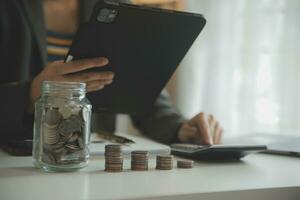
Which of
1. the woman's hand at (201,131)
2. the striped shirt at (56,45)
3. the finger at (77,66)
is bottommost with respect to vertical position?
the woman's hand at (201,131)

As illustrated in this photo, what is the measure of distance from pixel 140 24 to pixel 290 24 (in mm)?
1000

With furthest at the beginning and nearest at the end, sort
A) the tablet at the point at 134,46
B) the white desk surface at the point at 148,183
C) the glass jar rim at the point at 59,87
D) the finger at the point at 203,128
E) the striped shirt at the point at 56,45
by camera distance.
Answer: the striped shirt at the point at 56,45 < the finger at the point at 203,128 < the tablet at the point at 134,46 < the glass jar rim at the point at 59,87 < the white desk surface at the point at 148,183

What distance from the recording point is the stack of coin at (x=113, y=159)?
1.97 ft

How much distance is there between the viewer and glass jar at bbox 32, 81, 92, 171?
0.55 m

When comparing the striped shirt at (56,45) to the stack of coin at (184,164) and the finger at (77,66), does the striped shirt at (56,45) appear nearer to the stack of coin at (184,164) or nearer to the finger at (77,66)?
the finger at (77,66)

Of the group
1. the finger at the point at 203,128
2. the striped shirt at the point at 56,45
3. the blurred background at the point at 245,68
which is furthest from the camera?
the blurred background at the point at 245,68

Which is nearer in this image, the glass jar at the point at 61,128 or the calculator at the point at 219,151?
the glass jar at the point at 61,128

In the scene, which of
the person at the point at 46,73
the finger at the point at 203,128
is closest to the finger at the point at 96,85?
the person at the point at 46,73

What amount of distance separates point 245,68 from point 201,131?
869 millimetres

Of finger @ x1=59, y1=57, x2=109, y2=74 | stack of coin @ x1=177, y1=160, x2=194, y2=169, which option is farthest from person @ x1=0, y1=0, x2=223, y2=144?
stack of coin @ x1=177, y1=160, x2=194, y2=169

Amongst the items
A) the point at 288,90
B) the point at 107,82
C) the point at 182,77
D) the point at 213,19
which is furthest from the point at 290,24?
the point at 107,82

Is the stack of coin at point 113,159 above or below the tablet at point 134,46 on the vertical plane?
below

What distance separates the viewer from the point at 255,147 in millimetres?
734

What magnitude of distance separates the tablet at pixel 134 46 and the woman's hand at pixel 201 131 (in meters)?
0.11
